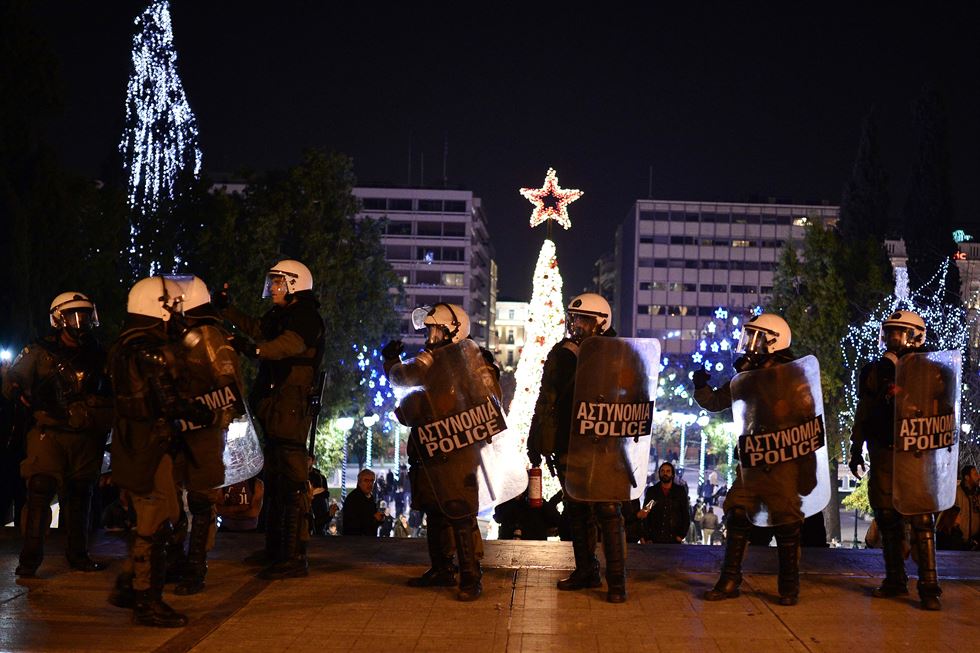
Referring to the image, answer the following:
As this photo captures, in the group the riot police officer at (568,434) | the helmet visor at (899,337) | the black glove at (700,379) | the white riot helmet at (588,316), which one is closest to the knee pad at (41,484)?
the riot police officer at (568,434)

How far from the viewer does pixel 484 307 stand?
139 metres

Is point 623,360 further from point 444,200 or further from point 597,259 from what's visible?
point 597,259

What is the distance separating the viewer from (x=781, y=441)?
323 inches

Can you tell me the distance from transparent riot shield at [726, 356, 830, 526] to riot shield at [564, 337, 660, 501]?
0.74 meters

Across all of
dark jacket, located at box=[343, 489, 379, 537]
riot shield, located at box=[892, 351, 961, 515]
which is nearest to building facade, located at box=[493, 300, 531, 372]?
dark jacket, located at box=[343, 489, 379, 537]

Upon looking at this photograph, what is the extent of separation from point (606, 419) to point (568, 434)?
1.04 feet

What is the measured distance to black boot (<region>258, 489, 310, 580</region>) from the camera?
8.60 meters

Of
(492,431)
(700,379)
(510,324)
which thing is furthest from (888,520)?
(510,324)

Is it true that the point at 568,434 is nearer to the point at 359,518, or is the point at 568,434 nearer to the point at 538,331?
the point at 359,518

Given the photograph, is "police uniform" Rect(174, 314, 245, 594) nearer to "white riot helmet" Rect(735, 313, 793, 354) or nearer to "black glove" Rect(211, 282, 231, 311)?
"black glove" Rect(211, 282, 231, 311)

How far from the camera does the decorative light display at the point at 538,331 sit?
24.9 m

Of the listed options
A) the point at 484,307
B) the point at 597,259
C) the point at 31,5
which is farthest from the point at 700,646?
A: the point at 597,259

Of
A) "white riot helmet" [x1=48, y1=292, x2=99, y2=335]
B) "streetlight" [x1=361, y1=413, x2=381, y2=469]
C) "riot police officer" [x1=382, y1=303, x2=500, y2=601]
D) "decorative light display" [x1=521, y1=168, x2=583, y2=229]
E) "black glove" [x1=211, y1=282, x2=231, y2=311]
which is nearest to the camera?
"black glove" [x1=211, y1=282, x2=231, y2=311]

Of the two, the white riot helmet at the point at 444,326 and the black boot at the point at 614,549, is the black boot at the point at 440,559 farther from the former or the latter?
the white riot helmet at the point at 444,326
